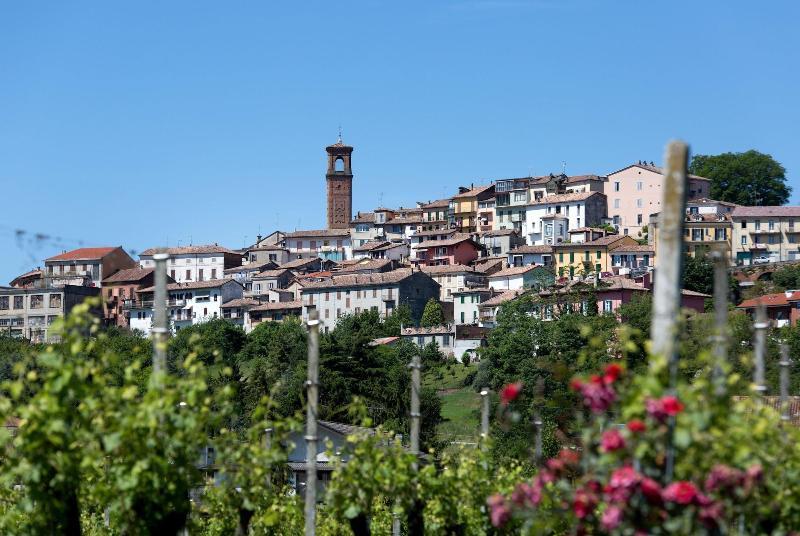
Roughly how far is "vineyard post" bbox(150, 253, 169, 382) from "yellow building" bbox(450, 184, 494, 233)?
111 metres

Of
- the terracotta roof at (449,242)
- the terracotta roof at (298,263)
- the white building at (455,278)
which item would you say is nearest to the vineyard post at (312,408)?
the white building at (455,278)

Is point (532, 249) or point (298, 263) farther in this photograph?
point (298, 263)

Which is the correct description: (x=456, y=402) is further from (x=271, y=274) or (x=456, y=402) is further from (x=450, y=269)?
(x=271, y=274)

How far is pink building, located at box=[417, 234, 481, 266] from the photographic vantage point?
116 m

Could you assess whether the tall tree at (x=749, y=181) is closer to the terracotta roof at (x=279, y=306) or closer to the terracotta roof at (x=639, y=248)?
the terracotta roof at (x=639, y=248)

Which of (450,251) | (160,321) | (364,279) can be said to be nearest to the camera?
(160,321)

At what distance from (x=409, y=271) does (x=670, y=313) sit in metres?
96.5

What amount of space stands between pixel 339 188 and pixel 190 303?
40083 mm

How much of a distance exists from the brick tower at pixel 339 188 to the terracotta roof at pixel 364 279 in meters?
38.2

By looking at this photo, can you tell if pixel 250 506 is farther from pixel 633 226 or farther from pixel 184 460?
pixel 633 226

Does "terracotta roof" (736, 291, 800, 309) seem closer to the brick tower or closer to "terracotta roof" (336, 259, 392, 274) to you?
"terracotta roof" (336, 259, 392, 274)

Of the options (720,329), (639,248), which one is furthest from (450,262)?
(720,329)

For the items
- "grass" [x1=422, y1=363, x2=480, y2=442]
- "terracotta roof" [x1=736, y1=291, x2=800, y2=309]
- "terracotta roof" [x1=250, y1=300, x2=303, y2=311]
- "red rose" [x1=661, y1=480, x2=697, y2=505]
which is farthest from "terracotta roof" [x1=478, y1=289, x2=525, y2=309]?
"red rose" [x1=661, y1=480, x2=697, y2=505]

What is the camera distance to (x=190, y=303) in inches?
4577
